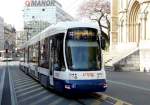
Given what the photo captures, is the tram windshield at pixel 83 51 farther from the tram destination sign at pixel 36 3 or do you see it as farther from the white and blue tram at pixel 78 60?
the tram destination sign at pixel 36 3

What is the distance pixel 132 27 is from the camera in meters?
59.8

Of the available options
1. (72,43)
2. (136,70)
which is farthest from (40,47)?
(136,70)

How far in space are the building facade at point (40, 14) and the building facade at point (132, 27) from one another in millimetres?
51324

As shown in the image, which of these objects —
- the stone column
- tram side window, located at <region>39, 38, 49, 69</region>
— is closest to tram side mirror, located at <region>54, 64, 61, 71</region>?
tram side window, located at <region>39, 38, 49, 69</region>

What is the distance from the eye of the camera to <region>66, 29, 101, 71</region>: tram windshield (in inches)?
792

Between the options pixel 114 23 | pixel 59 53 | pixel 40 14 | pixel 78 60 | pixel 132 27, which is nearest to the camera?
pixel 78 60

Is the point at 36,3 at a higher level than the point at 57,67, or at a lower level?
higher

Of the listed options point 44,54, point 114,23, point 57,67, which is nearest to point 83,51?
point 57,67

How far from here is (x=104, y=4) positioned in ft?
285

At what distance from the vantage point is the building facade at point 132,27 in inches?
2021

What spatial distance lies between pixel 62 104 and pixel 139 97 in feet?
14.0

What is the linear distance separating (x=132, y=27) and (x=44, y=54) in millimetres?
35470

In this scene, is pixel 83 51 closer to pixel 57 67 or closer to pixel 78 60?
pixel 78 60

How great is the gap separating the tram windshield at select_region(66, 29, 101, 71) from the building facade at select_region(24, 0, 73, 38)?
97867 millimetres
